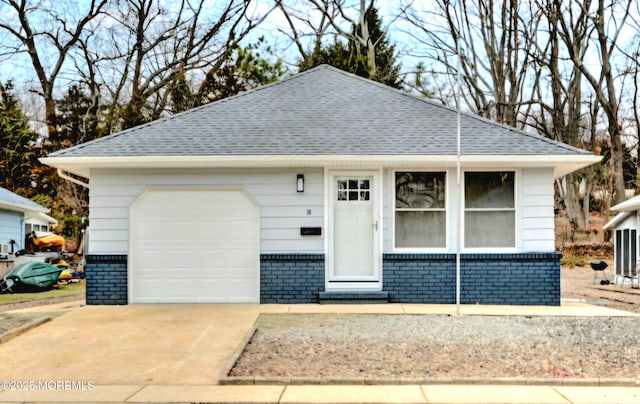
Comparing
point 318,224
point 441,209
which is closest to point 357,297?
point 318,224

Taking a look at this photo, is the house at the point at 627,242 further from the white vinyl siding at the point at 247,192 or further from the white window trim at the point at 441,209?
the white vinyl siding at the point at 247,192

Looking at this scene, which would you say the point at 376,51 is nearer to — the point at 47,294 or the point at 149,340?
the point at 47,294

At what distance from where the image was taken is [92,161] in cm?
1042

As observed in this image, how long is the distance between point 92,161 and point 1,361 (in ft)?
14.6

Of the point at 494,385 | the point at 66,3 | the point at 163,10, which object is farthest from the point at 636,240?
the point at 66,3

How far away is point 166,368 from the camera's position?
6.39m

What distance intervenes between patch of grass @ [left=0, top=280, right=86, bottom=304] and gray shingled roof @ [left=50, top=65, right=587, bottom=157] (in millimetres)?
4975

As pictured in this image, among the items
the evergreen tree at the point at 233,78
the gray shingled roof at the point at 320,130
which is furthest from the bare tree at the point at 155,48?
the gray shingled roof at the point at 320,130

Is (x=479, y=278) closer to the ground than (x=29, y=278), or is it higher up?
→ higher up

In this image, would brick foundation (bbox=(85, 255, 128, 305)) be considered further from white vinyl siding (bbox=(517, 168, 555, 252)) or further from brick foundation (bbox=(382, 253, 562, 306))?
white vinyl siding (bbox=(517, 168, 555, 252))

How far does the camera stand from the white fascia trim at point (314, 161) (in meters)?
10.3

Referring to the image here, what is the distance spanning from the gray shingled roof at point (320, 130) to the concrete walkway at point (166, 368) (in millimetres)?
2776

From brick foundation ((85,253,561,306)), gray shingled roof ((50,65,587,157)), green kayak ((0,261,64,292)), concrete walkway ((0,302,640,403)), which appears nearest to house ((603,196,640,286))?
brick foundation ((85,253,561,306))

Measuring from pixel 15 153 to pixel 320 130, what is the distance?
17558mm
